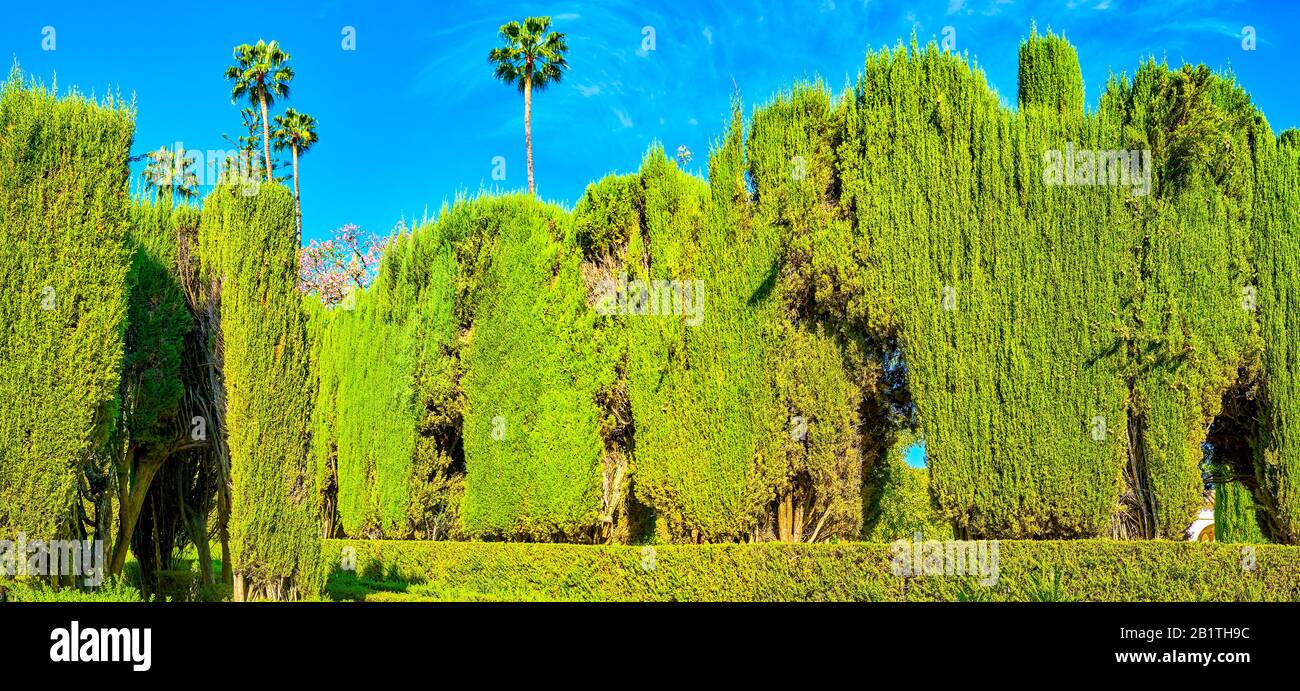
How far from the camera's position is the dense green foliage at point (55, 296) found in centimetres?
1066

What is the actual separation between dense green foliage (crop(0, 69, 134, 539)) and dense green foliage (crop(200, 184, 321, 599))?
182 cm

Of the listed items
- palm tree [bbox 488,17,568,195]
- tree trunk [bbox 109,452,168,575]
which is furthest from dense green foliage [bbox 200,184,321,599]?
palm tree [bbox 488,17,568,195]

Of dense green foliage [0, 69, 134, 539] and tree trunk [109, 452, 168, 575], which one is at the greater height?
dense green foliage [0, 69, 134, 539]

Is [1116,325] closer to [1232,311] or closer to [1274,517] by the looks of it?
[1232,311]

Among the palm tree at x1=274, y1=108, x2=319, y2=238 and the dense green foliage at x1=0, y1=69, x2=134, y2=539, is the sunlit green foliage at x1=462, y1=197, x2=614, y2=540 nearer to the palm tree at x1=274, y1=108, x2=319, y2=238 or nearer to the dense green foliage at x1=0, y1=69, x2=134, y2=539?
the dense green foliage at x1=0, y1=69, x2=134, y2=539

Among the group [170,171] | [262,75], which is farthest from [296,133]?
[170,171]

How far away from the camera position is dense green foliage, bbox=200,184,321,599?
516 inches

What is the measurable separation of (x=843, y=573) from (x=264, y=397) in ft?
28.4

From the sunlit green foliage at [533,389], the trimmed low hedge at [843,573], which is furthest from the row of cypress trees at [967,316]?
the trimmed low hedge at [843,573]

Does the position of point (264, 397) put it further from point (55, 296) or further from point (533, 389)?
point (533, 389)

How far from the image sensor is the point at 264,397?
1320 centimetres

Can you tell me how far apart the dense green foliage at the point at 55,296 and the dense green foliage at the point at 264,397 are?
182 cm
